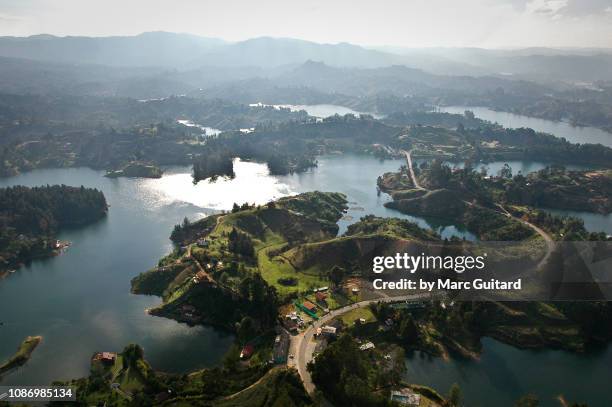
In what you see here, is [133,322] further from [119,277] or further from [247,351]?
[247,351]

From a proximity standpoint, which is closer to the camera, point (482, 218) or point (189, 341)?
point (189, 341)

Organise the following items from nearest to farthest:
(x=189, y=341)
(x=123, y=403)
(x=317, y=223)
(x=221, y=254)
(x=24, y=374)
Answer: (x=123, y=403) → (x=24, y=374) → (x=189, y=341) → (x=221, y=254) → (x=317, y=223)

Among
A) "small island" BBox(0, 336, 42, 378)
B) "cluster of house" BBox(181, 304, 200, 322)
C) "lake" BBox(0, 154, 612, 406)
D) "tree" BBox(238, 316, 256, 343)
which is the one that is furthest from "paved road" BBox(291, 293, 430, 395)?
"small island" BBox(0, 336, 42, 378)

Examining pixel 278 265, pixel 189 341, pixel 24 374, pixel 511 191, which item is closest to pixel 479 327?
pixel 278 265

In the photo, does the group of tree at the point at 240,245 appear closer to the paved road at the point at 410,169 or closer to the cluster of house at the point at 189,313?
the cluster of house at the point at 189,313

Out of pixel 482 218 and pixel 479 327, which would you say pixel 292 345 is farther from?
pixel 482 218

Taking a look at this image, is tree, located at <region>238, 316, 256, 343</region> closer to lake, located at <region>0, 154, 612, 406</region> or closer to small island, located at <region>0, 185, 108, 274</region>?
lake, located at <region>0, 154, 612, 406</region>

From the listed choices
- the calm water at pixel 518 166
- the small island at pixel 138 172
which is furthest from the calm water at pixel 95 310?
the calm water at pixel 518 166
